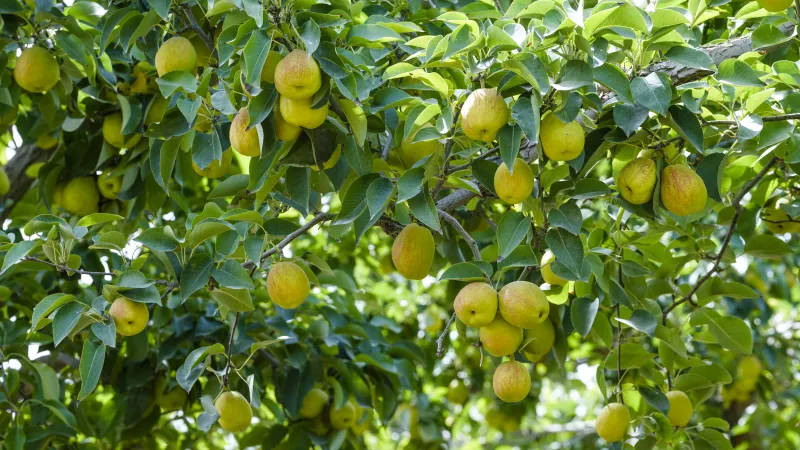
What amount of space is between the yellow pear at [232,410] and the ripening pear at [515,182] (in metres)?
0.92

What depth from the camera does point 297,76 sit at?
6.12ft

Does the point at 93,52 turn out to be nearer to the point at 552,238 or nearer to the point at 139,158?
the point at 139,158

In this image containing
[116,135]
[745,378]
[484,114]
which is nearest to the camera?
[484,114]

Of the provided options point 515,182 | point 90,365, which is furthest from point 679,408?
point 90,365

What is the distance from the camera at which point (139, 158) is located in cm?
316

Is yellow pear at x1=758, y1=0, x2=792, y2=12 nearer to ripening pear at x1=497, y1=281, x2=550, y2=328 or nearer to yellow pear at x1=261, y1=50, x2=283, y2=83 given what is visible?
ripening pear at x1=497, y1=281, x2=550, y2=328

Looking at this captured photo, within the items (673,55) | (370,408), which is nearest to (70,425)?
(370,408)

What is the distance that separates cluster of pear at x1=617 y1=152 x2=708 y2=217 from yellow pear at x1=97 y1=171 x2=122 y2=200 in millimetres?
1891

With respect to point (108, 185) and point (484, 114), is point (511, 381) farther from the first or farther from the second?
point (108, 185)

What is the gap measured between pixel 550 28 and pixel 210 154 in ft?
3.20

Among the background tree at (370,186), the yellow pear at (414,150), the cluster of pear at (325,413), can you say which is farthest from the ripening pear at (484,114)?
the cluster of pear at (325,413)

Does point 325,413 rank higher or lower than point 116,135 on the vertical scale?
lower

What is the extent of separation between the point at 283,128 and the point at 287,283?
41 cm

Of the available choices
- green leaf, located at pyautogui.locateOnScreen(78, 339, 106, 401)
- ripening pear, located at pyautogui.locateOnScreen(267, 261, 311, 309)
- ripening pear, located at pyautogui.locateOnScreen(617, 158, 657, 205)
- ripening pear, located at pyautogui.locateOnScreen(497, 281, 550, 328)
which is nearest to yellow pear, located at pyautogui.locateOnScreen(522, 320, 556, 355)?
ripening pear, located at pyautogui.locateOnScreen(497, 281, 550, 328)
